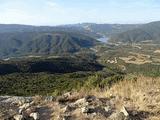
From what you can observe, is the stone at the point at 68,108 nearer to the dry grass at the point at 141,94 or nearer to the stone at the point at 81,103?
the stone at the point at 81,103

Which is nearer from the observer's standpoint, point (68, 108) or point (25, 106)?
point (68, 108)

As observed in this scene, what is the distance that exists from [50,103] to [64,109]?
0.72 metres

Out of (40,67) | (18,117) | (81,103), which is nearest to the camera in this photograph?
(18,117)

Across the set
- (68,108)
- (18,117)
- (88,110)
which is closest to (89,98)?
(68,108)

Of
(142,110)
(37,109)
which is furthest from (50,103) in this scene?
(142,110)

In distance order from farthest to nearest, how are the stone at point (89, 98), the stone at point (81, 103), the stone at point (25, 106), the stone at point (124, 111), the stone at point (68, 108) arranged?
the stone at point (89, 98)
the stone at point (25, 106)
the stone at point (81, 103)
the stone at point (68, 108)
the stone at point (124, 111)

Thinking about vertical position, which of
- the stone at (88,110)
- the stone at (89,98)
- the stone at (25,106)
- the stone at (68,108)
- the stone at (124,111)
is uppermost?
the stone at (124,111)

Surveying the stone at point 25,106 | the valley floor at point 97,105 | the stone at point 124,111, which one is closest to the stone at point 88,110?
the valley floor at point 97,105

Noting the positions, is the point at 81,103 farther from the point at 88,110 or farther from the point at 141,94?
the point at 141,94

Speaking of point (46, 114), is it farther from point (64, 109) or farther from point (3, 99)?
point (3, 99)

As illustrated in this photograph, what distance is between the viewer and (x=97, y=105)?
7.41m

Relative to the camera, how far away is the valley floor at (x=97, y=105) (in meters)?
6.70

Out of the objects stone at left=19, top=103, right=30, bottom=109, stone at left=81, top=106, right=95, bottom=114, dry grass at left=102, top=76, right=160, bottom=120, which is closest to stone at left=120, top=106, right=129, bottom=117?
dry grass at left=102, top=76, right=160, bottom=120

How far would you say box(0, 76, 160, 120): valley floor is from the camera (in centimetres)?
670
